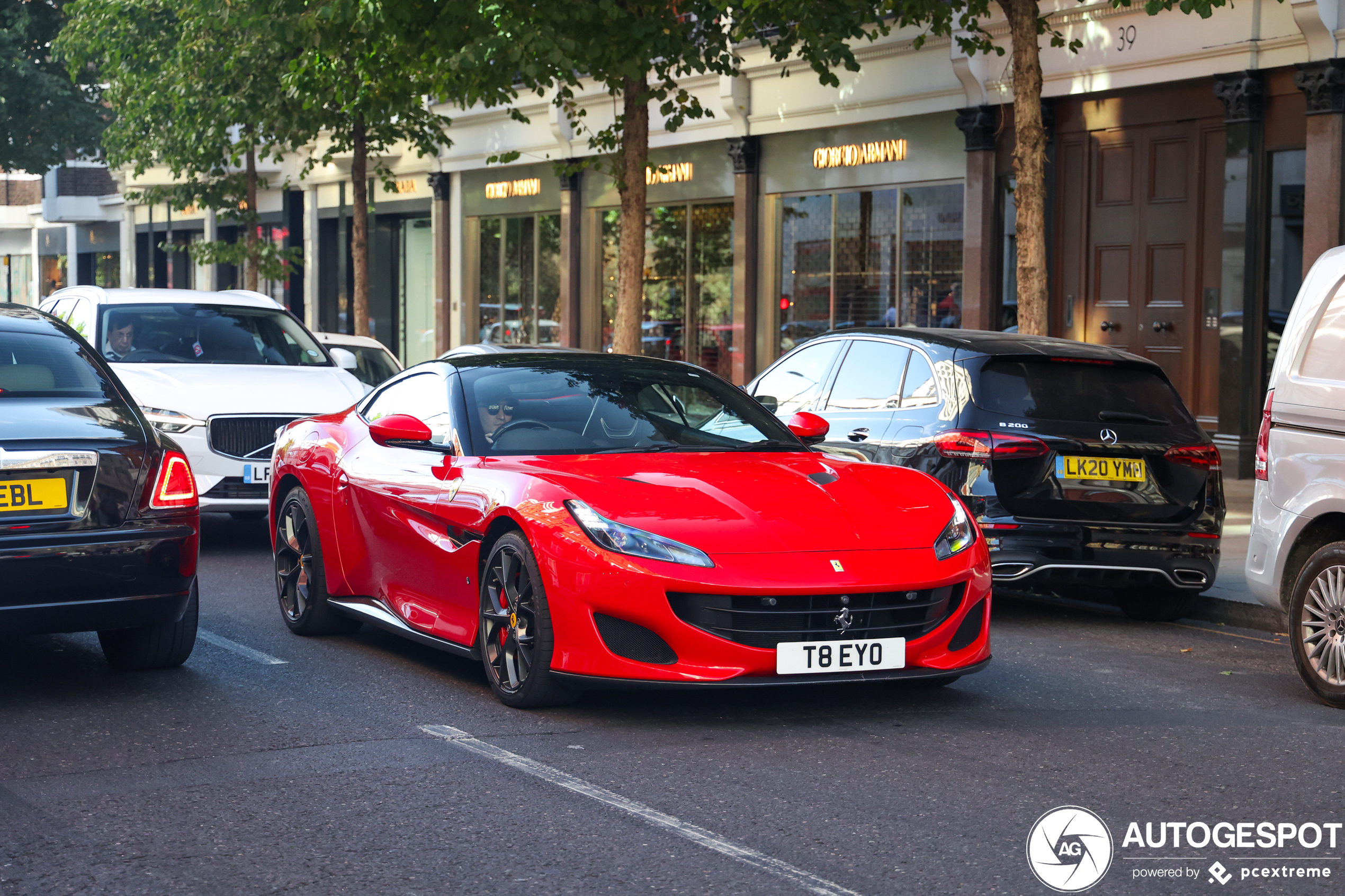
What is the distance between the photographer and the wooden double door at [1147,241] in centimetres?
1684

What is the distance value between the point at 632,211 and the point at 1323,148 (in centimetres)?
688

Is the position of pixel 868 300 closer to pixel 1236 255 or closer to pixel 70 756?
pixel 1236 255

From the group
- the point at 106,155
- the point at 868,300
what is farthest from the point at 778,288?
the point at 106,155

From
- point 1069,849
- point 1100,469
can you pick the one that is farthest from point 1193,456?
point 1069,849

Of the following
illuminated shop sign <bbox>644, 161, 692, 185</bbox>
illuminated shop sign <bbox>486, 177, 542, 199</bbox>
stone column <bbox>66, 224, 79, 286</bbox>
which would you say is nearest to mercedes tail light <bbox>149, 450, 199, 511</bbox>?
illuminated shop sign <bbox>644, 161, 692, 185</bbox>

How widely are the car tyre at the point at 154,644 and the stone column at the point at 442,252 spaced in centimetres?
2441

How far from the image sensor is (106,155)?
1217 inches

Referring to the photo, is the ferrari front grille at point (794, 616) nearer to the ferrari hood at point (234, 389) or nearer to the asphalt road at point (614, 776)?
the asphalt road at point (614, 776)

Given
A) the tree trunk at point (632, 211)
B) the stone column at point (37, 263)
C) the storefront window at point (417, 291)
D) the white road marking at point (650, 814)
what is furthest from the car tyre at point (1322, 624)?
the stone column at point (37, 263)

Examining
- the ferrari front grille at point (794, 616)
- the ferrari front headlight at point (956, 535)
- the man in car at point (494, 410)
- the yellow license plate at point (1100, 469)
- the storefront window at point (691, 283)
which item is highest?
the storefront window at point (691, 283)

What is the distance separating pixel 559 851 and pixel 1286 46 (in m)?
13.7

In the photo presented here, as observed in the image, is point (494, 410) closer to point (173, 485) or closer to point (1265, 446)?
point (173, 485)

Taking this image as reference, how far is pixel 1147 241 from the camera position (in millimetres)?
17469

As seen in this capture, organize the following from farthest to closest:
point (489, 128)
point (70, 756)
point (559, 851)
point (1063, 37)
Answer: point (489, 128), point (1063, 37), point (70, 756), point (559, 851)
